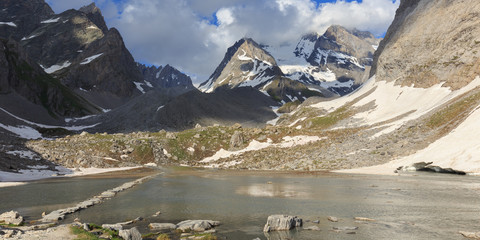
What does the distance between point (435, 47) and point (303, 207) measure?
155 meters

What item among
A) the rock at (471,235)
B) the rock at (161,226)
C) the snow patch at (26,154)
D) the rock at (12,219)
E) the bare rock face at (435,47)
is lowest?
the rock at (161,226)

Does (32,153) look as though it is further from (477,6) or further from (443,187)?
(477,6)

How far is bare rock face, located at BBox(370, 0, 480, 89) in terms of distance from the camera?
130m

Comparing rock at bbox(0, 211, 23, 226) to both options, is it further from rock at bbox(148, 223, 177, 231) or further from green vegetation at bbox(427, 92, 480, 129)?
green vegetation at bbox(427, 92, 480, 129)

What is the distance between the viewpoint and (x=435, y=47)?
15512cm

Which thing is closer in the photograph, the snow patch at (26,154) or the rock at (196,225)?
the rock at (196,225)

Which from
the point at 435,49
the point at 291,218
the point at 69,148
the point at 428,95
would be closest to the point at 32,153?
the point at 69,148

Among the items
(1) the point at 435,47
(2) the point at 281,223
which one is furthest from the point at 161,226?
(1) the point at 435,47

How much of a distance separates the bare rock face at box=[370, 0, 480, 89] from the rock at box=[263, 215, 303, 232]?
4874 inches

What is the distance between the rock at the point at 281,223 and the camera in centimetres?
2534

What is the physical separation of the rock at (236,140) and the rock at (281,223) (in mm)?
93986

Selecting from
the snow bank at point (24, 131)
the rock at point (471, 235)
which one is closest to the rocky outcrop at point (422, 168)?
the rock at point (471, 235)

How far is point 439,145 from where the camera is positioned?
74.8 m

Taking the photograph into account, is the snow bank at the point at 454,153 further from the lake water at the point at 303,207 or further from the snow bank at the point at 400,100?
the snow bank at the point at 400,100
